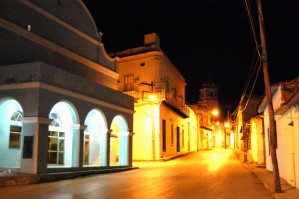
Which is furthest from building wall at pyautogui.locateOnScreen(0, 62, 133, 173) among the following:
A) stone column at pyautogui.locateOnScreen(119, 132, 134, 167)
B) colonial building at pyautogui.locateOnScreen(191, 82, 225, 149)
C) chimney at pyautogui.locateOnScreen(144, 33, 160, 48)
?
colonial building at pyautogui.locateOnScreen(191, 82, 225, 149)

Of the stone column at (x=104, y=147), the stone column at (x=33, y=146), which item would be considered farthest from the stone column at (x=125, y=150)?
the stone column at (x=33, y=146)

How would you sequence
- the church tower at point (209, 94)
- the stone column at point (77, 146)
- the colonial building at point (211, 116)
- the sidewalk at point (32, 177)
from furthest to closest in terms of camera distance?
1. the church tower at point (209, 94)
2. the colonial building at point (211, 116)
3. the stone column at point (77, 146)
4. the sidewalk at point (32, 177)

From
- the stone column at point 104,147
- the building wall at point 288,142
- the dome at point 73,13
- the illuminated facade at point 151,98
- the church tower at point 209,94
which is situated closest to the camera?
the building wall at point 288,142

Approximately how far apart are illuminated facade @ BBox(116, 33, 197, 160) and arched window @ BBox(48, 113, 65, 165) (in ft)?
40.5

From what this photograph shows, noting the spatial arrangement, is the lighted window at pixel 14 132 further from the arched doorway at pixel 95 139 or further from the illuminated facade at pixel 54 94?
the arched doorway at pixel 95 139

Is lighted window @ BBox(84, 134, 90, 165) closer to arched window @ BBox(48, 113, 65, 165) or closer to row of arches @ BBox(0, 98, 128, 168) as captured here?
row of arches @ BBox(0, 98, 128, 168)

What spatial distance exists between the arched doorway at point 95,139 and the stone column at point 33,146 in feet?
16.8

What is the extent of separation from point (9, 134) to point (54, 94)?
10.8ft

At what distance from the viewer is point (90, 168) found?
19.0 metres

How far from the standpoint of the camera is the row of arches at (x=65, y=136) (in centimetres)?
1722

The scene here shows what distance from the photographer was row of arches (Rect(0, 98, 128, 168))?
56.5ft

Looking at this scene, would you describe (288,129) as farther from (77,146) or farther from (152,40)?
(152,40)

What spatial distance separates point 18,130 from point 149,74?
17.4 metres

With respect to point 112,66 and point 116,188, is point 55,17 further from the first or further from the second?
point 116,188
